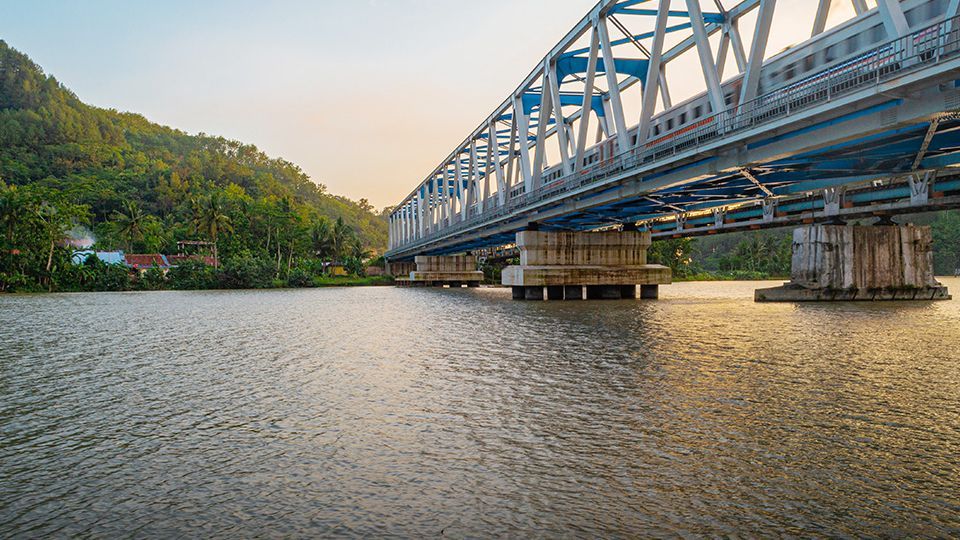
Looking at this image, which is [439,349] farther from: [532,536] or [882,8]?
[882,8]

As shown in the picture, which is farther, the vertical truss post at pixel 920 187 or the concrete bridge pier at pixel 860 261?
the concrete bridge pier at pixel 860 261

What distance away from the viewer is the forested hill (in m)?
113

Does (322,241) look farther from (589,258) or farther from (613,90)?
(613,90)

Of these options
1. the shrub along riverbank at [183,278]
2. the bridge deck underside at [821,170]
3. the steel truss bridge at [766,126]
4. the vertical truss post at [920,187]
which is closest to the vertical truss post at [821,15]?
the steel truss bridge at [766,126]

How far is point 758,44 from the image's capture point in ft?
70.6

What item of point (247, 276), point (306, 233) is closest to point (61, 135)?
point (306, 233)

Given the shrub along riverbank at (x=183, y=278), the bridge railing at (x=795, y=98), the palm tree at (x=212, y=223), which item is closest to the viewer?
the bridge railing at (x=795, y=98)

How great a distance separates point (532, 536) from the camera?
17.6 ft

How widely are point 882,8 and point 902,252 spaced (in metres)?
26.7

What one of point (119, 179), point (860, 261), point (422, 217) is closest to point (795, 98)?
point (860, 261)

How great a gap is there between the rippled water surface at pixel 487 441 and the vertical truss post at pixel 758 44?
961 centimetres

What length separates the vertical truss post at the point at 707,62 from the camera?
23.3 metres

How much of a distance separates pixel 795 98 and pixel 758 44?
4.78 m

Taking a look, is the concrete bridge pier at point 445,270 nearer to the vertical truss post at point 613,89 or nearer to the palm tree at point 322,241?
the palm tree at point 322,241
